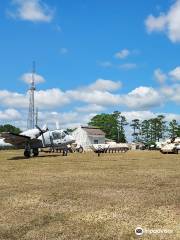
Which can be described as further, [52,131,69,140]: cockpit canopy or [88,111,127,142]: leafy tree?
[88,111,127,142]: leafy tree

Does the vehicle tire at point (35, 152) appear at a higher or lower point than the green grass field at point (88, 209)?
higher

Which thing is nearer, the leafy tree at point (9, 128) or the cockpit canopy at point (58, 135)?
the cockpit canopy at point (58, 135)

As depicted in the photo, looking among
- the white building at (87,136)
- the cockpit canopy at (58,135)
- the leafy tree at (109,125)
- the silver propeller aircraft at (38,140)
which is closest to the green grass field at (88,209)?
the silver propeller aircraft at (38,140)

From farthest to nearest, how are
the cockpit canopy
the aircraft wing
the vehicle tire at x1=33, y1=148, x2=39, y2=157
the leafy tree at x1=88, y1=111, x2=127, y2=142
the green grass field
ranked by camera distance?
1. the leafy tree at x1=88, y1=111, x2=127, y2=142
2. the vehicle tire at x1=33, y1=148, x2=39, y2=157
3. the cockpit canopy
4. the aircraft wing
5. the green grass field

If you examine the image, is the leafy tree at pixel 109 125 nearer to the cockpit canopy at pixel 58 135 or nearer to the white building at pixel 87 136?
the white building at pixel 87 136

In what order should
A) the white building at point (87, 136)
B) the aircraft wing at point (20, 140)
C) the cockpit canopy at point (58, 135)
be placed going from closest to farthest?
the aircraft wing at point (20, 140)
the cockpit canopy at point (58, 135)
the white building at point (87, 136)

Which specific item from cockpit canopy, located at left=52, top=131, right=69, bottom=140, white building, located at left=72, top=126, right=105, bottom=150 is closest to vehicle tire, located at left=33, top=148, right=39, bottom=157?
cockpit canopy, located at left=52, top=131, right=69, bottom=140

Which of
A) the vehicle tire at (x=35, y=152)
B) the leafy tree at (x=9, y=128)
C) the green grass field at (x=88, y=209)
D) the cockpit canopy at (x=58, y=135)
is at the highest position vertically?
the leafy tree at (x=9, y=128)

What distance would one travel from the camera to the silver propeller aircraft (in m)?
43.3

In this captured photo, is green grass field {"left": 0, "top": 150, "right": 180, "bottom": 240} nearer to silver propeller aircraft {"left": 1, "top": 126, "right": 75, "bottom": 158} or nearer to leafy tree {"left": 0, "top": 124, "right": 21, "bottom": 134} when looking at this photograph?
silver propeller aircraft {"left": 1, "top": 126, "right": 75, "bottom": 158}

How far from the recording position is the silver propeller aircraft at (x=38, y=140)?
43.3 meters

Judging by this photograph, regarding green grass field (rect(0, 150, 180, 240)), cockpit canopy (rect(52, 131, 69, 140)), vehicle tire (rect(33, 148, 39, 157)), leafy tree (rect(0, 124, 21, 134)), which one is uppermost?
leafy tree (rect(0, 124, 21, 134))

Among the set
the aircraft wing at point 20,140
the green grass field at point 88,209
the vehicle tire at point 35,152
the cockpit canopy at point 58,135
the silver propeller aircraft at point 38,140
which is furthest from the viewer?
the vehicle tire at point 35,152

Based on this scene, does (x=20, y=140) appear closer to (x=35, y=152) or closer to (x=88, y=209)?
(x=35, y=152)
